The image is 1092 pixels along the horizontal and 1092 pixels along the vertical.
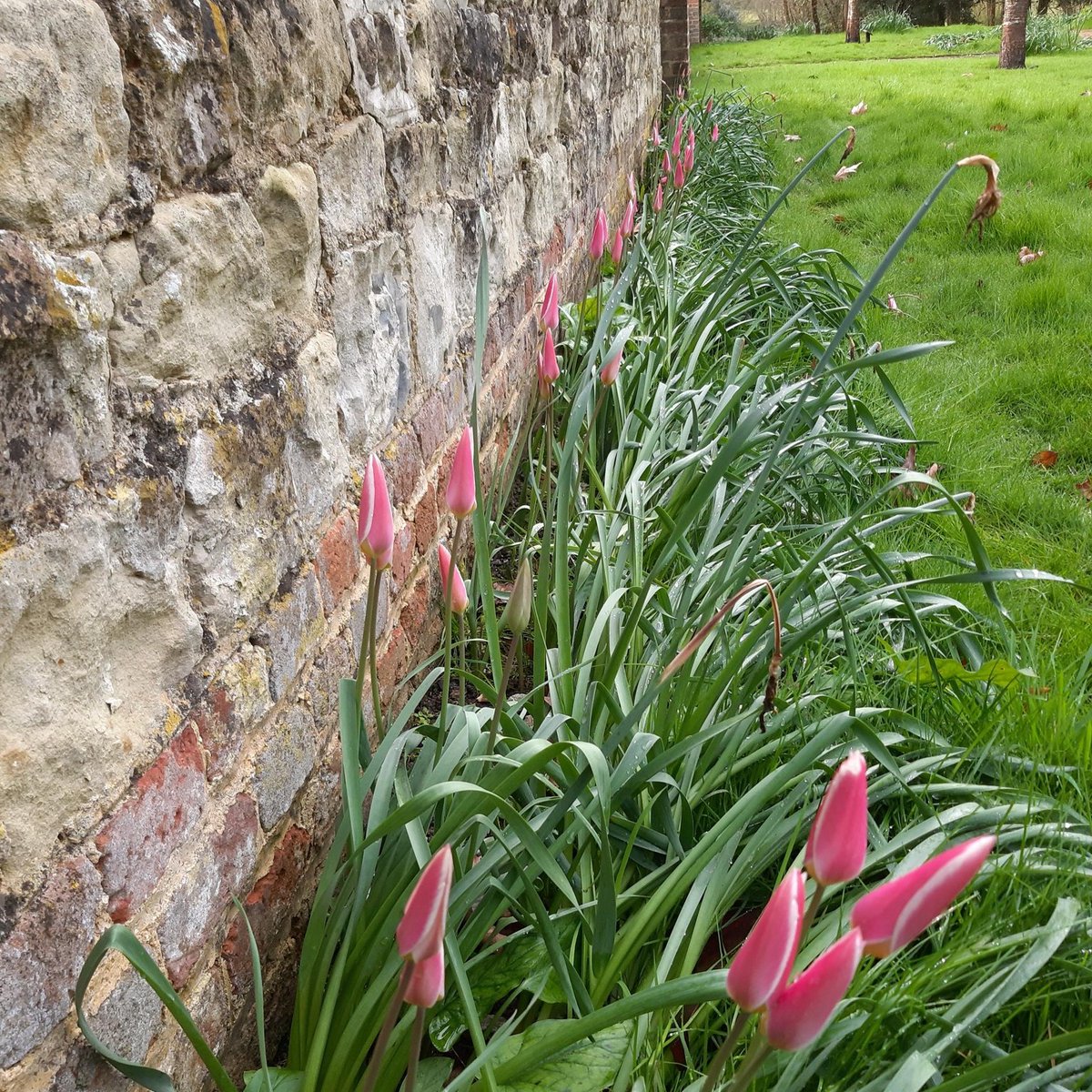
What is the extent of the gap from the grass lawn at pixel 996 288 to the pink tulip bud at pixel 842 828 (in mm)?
1281

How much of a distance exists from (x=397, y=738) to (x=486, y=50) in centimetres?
190

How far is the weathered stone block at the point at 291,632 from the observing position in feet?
4.44

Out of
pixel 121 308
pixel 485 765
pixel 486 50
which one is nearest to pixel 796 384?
pixel 486 50

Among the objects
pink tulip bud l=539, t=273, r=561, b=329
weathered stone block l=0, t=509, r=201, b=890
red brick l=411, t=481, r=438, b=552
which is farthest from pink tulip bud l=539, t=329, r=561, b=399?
weathered stone block l=0, t=509, r=201, b=890

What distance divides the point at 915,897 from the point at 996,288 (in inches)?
194

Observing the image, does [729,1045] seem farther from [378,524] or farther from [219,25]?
[219,25]

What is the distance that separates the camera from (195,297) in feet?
3.71

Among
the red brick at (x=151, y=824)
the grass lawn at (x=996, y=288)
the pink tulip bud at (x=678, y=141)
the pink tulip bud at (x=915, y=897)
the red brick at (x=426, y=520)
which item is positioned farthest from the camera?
the pink tulip bud at (x=678, y=141)

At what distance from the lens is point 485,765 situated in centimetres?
154

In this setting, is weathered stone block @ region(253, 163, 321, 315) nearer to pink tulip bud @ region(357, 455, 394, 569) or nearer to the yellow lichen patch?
the yellow lichen patch

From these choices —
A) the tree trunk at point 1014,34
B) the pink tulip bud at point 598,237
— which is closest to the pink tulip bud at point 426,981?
the pink tulip bud at point 598,237

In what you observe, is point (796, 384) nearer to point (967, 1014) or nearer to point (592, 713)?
point (592, 713)

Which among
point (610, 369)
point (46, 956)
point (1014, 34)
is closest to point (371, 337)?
point (610, 369)

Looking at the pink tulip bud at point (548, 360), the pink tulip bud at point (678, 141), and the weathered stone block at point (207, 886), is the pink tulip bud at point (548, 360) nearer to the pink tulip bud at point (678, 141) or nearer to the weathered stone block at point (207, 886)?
the weathered stone block at point (207, 886)
